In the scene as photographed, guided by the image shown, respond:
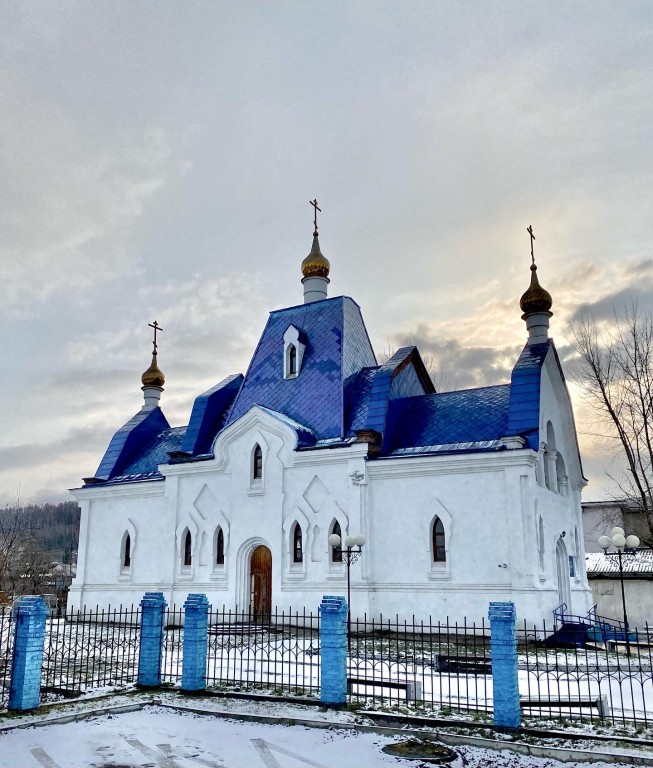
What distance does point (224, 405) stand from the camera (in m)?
23.7

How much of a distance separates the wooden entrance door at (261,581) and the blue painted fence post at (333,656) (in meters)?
10.3

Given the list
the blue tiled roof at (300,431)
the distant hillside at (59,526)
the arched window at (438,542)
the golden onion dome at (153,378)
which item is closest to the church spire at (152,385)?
the golden onion dome at (153,378)

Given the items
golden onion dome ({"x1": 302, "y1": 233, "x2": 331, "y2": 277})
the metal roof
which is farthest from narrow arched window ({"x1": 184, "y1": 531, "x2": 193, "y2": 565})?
the metal roof

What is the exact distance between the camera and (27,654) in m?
9.21

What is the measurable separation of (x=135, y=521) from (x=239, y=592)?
5.10 m

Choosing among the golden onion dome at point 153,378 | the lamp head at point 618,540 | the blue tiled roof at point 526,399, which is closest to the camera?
the lamp head at point 618,540

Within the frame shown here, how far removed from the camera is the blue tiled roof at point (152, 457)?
2370 cm

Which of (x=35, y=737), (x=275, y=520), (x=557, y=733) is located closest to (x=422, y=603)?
(x=275, y=520)

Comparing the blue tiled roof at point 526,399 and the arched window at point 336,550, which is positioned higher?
the blue tiled roof at point 526,399

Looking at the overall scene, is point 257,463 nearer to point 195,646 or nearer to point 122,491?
point 122,491

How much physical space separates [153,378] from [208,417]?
5.50 m

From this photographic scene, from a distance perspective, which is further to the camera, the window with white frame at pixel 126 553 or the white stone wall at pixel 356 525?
the window with white frame at pixel 126 553

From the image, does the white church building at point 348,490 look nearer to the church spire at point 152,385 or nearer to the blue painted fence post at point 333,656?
the church spire at point 152,385

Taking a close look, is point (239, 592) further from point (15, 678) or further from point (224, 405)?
point (15, 678)
